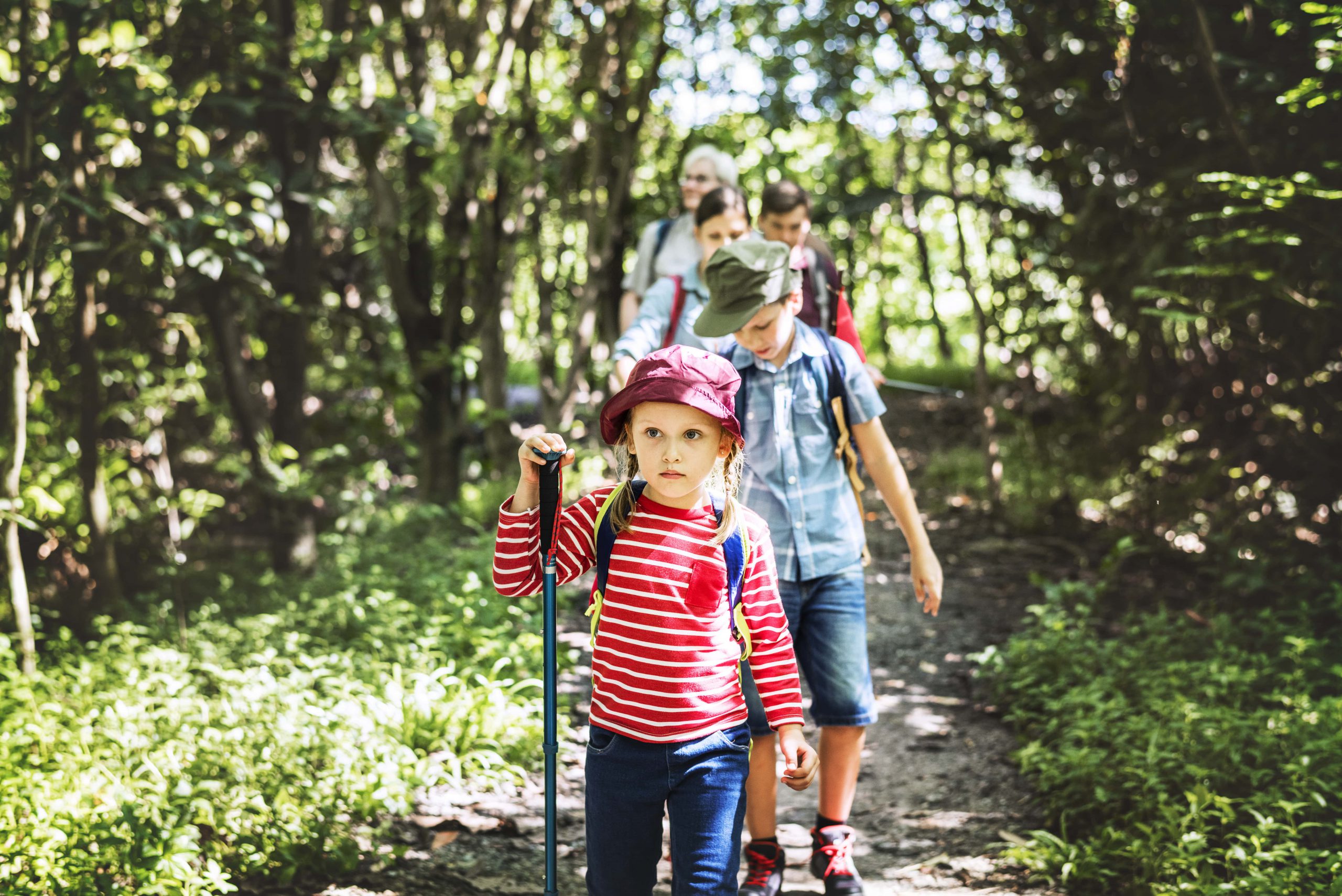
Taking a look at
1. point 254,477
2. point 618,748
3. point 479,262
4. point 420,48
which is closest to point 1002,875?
point 618,748

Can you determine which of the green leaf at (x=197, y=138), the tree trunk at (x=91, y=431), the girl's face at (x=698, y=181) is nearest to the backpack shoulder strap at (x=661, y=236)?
the girl's face at (x=698, y=181)

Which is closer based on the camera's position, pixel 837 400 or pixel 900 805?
pixel 837 400

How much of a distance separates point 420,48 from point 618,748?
6.27 meters

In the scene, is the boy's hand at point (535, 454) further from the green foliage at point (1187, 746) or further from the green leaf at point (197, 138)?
the green leaf at point (197, 138)

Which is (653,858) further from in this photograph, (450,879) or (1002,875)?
(1002,875)

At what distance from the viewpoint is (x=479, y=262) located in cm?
807

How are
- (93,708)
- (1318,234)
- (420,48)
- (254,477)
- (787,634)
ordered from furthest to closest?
(420,48)
(254,477)
(1318,234)
(93,708)
(787,634)

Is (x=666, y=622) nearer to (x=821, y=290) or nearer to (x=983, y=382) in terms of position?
(x=821, y=290)

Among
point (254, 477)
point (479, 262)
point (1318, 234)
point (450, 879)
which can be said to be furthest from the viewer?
point (479, 262)

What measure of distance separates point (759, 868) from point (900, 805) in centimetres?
116

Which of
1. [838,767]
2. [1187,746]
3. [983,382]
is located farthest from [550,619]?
[983,382]

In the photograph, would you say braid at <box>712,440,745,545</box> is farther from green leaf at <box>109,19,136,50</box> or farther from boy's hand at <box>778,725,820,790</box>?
green leaf at <box>109,19,136,50</box>

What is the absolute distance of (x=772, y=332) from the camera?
3.15 metres

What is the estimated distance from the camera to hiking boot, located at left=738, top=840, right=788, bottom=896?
3.26m
